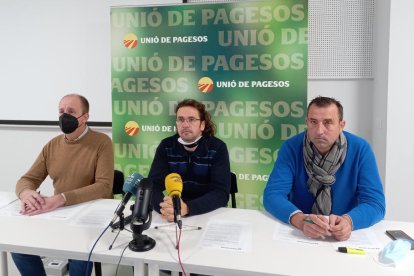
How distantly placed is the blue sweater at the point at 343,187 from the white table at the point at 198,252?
0.29 ft

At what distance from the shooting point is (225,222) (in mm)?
1847

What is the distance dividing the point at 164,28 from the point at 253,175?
148 cm

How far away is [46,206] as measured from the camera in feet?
6.63

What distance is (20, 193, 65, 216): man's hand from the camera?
199 cm

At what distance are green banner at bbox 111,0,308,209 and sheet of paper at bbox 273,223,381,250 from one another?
1.42m

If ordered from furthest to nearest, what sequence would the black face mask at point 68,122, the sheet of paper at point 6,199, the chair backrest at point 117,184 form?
the chair backrest at point 117,184
the black face mask at point 68,122
the sheet of paper at point 6,199

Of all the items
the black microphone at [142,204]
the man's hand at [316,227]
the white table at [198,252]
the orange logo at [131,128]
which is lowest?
the white table at [198,252]

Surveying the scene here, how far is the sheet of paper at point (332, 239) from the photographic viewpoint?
1.58 m

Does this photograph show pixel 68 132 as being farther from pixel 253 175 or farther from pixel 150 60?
pixel 253 175

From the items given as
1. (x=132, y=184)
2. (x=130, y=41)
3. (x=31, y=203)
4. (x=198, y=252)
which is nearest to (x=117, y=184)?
(x=31, y=203)

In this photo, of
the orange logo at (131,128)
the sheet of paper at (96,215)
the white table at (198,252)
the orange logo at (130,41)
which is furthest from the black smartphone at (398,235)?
the orange logo at (130,41)

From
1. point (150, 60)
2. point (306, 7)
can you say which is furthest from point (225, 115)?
point (306, 7)

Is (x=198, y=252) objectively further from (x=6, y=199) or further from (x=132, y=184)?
(x=6, y=199)

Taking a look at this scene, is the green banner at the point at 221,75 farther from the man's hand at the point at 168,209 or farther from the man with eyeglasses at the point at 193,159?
the man's hand at the point at 168,209
